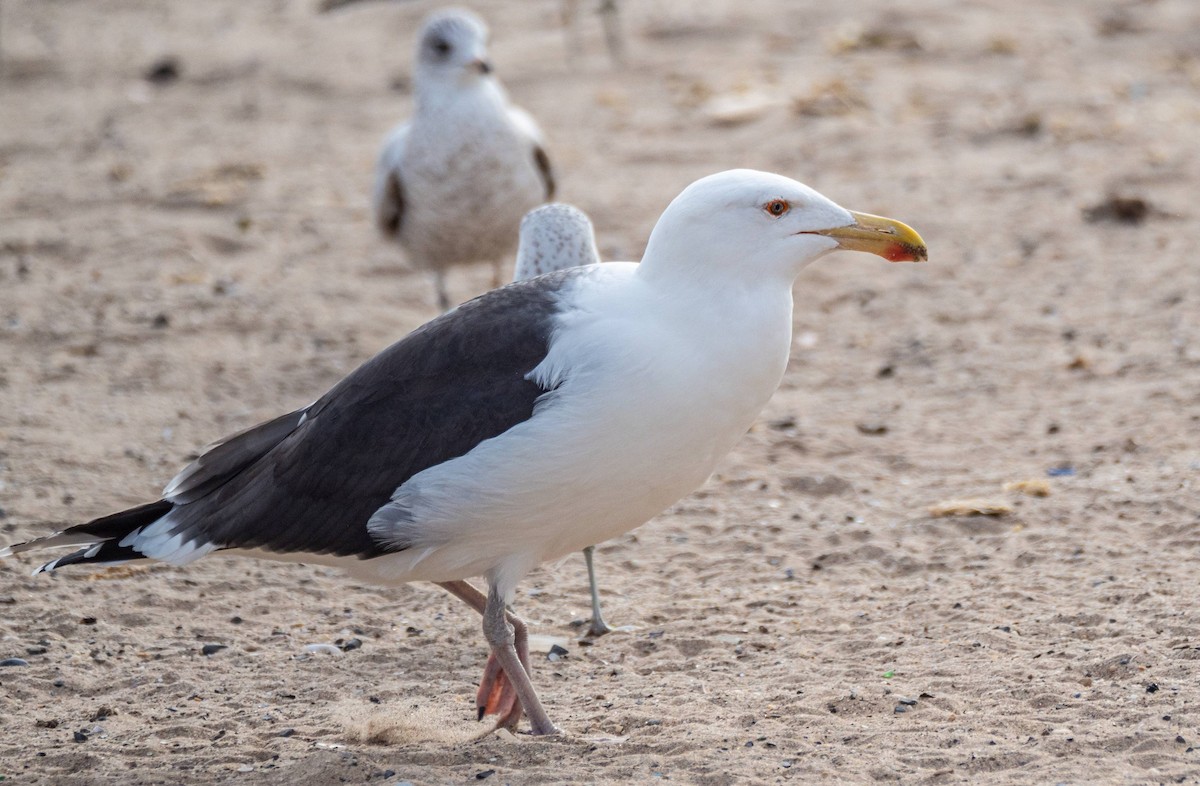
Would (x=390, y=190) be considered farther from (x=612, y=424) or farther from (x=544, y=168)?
(x=612, y=424)

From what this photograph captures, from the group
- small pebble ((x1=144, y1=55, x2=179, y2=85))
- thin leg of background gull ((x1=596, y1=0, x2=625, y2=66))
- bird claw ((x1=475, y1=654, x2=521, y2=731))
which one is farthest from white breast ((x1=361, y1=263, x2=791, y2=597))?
small pebble ((x1=144, y1=55, x2=179, y2=85))

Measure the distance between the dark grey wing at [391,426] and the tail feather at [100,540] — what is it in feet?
0.48

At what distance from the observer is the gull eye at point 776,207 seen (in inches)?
171

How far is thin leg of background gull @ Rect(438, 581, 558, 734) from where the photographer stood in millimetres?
4516

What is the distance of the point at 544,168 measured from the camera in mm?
8750

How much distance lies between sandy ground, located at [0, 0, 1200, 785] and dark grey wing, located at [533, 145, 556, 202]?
747 millimetres

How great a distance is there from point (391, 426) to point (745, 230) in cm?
120

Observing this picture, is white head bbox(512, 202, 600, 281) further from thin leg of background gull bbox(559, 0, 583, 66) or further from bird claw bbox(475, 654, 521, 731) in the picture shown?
thin leg of background gull bbox(559, 0, 583, 66)

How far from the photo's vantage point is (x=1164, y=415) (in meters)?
6.84

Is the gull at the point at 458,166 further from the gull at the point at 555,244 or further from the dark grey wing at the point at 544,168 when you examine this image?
the gull at the point at 555,244

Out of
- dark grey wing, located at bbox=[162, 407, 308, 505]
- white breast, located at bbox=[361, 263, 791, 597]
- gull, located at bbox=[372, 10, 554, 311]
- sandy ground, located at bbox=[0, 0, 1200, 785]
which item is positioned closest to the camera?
white breast, located at bbox=[361, 263, 791, 597]

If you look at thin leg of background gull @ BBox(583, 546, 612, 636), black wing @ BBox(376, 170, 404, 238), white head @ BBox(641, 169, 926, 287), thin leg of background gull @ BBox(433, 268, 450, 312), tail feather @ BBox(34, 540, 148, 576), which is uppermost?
white head @ BBox(641, 169, 926, 287)

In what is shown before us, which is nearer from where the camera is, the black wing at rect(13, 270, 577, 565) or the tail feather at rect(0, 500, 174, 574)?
the black wing at rect(13, 270, 577, 565)

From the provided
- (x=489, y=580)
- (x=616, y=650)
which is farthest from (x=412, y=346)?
(x=616, y=650)
